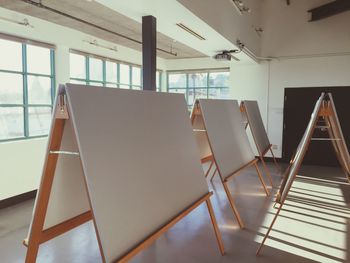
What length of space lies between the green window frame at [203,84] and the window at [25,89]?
13.9 ft

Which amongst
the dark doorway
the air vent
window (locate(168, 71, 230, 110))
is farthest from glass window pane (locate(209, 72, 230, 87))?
the air vent

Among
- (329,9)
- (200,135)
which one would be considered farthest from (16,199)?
(329,9)

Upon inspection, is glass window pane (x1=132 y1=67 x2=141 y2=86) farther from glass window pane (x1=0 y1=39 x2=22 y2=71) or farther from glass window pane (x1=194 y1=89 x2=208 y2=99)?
glass window pane (x1=0 y1=39 x2=22 y2=71)

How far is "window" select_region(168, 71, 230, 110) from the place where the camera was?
870 centimetres

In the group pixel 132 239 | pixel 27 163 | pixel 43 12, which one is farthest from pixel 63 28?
pixel 132 239

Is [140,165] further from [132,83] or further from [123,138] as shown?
[132,83]

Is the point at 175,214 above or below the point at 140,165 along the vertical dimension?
below

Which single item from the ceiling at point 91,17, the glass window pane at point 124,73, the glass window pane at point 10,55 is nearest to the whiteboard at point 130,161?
the ceiling at point 91,17

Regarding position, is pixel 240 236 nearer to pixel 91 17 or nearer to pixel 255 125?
pixel 255 125

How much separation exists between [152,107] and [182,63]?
704cm

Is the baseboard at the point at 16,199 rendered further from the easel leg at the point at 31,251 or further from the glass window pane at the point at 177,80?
the glass window pane at the point at 177,80

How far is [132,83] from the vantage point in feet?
26.7

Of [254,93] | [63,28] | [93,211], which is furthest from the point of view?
[254,93]

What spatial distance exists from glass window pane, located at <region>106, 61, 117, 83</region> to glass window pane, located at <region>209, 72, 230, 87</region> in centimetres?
292
